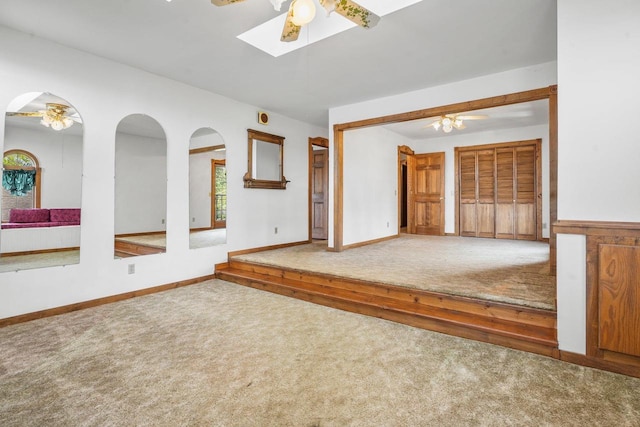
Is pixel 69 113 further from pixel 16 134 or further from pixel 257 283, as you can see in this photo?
pixel 257 283

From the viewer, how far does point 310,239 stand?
250 inches

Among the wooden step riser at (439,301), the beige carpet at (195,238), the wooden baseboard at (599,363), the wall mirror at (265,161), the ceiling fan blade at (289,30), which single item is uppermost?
the ceiling fan blade at (289,30)

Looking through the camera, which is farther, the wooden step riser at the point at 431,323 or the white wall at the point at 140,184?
the white wall at the point at 140,184

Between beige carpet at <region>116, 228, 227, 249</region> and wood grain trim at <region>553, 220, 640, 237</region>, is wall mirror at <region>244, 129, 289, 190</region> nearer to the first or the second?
beige carpet at <region>116, 228, 227, 249</region>

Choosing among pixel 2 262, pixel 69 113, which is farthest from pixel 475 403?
pixel 69 113

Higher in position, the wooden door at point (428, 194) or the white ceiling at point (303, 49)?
the white ceiling at point (303, 49)

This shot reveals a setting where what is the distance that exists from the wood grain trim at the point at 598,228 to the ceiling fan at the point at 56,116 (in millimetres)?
4452

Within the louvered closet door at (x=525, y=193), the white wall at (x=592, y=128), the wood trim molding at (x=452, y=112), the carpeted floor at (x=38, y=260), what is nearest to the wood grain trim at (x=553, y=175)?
the wood trim molding at (x=452, y=112)

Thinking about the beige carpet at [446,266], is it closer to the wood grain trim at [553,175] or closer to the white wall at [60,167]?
the wood grain trim at [553,175]

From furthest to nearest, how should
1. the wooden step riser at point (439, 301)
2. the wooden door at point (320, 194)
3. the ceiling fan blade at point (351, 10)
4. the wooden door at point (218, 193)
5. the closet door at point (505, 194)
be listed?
the wooden door at point (320, 194), the closet door at point (505, 194), the wooden door at point (218, 193), the wooden step riser at point (439, 301), the ceiling fan blade at point (351, 10)

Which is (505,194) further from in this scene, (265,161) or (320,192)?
(265,161)

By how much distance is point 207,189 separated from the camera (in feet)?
14.8

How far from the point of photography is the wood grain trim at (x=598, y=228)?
1.93 metres

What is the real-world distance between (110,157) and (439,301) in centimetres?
375
